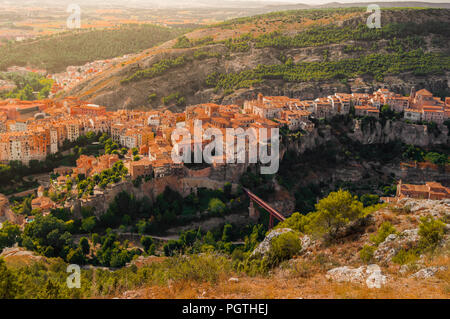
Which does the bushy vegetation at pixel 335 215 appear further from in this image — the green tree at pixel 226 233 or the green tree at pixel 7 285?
the green tree at pixel 226 233

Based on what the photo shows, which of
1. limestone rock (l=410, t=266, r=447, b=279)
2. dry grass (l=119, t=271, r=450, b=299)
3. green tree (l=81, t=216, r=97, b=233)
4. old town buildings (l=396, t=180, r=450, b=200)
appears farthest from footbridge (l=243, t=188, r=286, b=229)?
limestone rock (l=410, t=266, r=447, b=279)

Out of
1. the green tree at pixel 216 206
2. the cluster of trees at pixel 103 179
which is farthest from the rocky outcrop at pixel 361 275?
the cluster of trees at pixel 103 179

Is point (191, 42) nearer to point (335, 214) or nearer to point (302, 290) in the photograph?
point (335, 214)

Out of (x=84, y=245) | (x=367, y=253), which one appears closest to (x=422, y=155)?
(x=367, y=253)

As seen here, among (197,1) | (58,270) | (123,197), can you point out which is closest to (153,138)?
(123,197)

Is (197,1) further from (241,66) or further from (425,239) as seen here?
(425,239)
